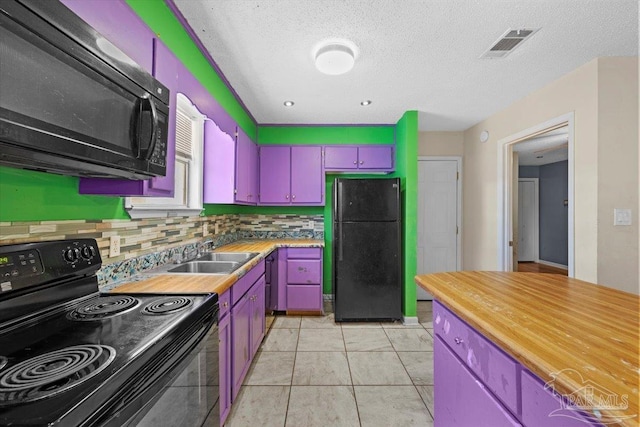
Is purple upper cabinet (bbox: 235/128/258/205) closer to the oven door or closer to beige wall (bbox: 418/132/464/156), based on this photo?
the oven door

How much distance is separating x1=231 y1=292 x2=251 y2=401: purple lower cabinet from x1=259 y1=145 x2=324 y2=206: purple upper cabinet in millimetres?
1817

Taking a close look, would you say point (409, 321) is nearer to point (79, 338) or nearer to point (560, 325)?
point (560, 325)

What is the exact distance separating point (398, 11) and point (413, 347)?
2715 mm

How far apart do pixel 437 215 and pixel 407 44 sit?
2.57 metres

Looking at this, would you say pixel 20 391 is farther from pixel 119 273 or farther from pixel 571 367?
pixel 571 367

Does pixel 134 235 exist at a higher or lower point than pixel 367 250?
higher

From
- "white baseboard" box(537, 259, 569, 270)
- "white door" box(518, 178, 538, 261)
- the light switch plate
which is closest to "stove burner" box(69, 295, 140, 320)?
the light switch plate

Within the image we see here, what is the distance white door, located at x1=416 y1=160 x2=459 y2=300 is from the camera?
392 cm

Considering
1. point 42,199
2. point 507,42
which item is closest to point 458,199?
point 507,42

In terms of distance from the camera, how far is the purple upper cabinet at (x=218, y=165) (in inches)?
94.5

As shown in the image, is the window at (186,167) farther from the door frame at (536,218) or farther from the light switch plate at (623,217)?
the door frame at (536,218)

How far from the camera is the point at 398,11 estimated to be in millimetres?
1628

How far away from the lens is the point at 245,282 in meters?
1.96

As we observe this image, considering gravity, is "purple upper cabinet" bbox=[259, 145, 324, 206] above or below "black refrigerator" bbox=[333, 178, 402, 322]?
above
